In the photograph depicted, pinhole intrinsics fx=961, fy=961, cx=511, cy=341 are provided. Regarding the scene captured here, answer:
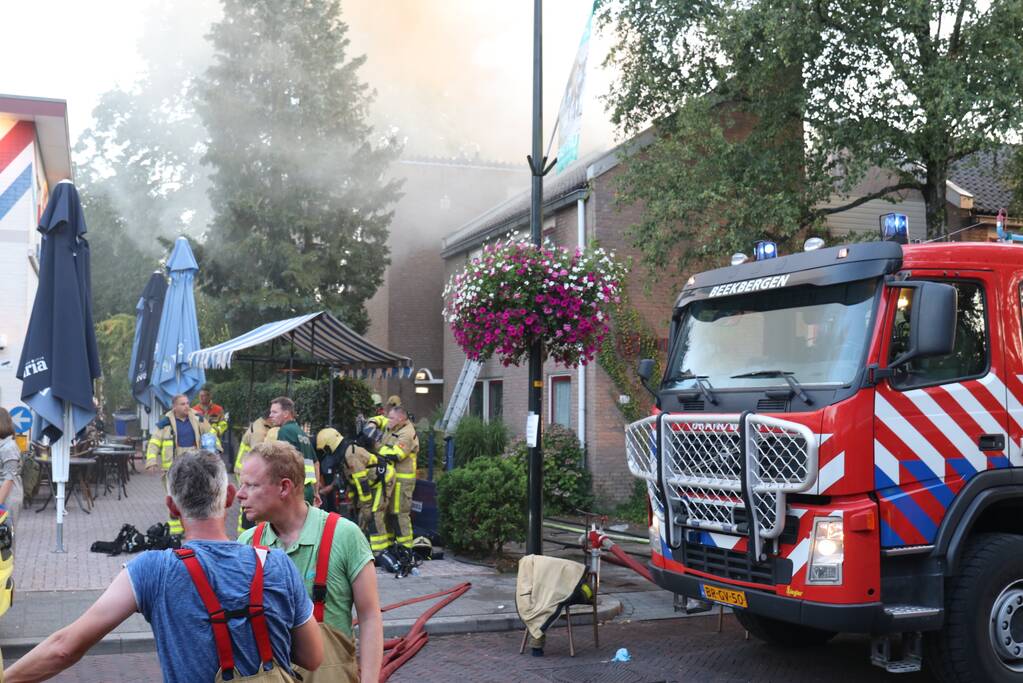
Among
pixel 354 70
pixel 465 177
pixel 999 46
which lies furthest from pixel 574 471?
pixel 465 177

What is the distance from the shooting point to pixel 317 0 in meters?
28.0

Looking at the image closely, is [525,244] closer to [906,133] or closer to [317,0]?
[906,133]

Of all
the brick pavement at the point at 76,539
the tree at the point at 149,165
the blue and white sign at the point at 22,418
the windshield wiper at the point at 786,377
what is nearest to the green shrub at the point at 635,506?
the brick pavement at the point at 76,539

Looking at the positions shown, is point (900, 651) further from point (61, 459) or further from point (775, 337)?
point (61, 459)

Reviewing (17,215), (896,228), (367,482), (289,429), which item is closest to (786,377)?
(896,228)

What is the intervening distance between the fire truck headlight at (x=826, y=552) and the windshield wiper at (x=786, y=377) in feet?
2.51

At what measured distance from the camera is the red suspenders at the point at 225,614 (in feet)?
8.91

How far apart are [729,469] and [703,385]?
2.67 feet

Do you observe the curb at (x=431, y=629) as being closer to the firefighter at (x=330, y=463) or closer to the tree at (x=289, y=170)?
the firefighter at (x=330, y=463)

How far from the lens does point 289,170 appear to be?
2720cm

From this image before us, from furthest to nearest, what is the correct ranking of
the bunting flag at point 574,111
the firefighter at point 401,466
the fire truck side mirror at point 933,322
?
the firefighter at point 401,466 < the bunting flag at point 574,111 < the fire truck side mirror at point 933,322

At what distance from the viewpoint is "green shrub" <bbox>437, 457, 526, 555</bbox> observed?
1108cm

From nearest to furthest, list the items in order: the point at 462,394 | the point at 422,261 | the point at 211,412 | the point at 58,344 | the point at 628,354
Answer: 1. the point at 58,344
2. the point at 628,354
3. the point at 211,412
4. the point at 462,394
5. the point at 422,261

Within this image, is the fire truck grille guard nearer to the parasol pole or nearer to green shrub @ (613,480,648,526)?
the parasol pole
